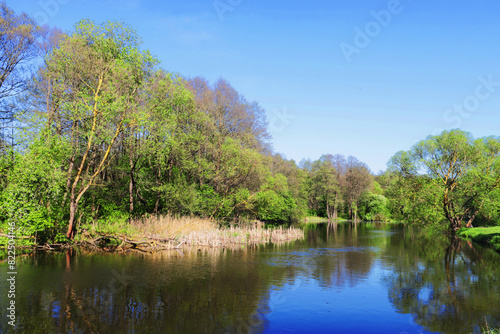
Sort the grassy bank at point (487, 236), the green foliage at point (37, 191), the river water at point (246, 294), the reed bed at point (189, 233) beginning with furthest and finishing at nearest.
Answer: the grassy bank at point (487, 236) < the reed bed at point (189, 233) < the green foliage at point (37, 191) < the river water at point (246, 294)

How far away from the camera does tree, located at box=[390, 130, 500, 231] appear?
4769 cm

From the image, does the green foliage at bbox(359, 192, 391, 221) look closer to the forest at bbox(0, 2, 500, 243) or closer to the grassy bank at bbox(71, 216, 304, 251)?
the forest at bbox(0, 2, 500, 243)

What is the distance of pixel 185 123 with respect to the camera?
142ft

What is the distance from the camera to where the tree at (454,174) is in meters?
47.7

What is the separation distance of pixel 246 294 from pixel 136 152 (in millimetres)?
23953

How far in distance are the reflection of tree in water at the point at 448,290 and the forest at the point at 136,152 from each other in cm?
2279

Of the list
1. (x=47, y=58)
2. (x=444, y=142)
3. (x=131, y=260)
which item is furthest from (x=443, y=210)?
(x=47, y=58)

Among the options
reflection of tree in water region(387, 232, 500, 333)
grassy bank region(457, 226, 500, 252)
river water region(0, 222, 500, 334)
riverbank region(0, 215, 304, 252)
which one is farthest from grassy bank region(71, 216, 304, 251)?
grassy bank region(457, 226, 500, 252)

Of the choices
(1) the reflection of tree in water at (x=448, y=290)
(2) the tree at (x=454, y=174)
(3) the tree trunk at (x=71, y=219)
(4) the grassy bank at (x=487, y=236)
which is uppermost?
(2) the tree at (x=454, y=174)

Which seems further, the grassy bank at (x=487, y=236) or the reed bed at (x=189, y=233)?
the grassy bank at (x=487, y=236)

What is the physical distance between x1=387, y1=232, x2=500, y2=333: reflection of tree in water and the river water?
0.06 meters

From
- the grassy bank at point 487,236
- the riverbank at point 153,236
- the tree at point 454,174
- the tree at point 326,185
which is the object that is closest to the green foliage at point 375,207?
the tree at point 326,185

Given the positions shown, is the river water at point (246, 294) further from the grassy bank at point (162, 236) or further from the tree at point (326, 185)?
the tree at point (326, 185)

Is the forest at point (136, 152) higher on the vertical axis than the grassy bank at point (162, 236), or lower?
higher
